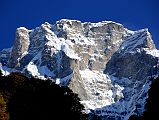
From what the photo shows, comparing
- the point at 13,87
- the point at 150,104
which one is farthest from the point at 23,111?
the point at 150,104

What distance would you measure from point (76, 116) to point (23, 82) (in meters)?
12.7

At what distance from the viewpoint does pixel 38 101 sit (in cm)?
9438

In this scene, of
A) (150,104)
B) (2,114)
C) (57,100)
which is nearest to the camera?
(2,114)

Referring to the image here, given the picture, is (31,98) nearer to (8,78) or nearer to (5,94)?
(5,94)

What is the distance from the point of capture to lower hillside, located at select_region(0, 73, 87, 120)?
91.4m

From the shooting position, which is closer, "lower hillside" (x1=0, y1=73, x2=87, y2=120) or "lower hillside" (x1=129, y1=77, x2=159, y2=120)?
"lower hillside" (x1=129, y1=77, x2=159, y2=120)

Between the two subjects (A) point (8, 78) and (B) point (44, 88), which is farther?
(A) point (8, 78)

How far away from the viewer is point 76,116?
316 ft

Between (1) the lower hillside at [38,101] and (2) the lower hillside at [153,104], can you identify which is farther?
(1) the lower hillside at [38,101]

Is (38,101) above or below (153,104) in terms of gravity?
above

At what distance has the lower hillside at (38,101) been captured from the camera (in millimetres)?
91438

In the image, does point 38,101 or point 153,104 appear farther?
point 38,101

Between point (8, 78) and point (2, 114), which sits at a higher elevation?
point (8, 78)

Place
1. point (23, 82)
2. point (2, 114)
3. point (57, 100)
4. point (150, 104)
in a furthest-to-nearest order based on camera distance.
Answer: point (23, 82) → point (57, 100) → point (150, 104) → point (2, 114)
